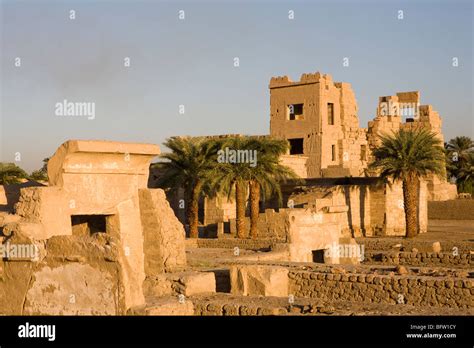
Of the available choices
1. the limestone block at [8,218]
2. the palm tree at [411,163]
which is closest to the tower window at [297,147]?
the palm tree at [411,163]

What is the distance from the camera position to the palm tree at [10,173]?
2875 cm

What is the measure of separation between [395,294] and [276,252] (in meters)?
6.10

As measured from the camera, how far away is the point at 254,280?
12.4m

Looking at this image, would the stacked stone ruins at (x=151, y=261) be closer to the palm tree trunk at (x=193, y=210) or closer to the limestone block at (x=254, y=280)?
the limestone block at (x=254, y=280)

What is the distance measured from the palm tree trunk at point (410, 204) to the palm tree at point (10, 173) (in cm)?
1515

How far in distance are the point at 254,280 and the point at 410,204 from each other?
1716cm

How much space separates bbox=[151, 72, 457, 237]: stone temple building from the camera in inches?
1193

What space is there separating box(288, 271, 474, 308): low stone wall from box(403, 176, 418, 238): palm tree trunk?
15788mm

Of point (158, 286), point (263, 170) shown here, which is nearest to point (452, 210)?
point (263, 170)

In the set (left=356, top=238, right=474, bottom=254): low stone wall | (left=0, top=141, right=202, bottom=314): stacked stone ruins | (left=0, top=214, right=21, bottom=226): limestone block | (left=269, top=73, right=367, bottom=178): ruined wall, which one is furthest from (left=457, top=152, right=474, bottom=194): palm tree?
(left=0, top=214, right=21, bottom=226): limestone block

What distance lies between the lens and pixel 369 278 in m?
12.6

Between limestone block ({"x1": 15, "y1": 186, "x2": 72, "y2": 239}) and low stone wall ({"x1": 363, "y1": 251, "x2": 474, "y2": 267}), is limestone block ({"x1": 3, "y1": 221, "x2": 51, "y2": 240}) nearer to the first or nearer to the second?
limestone block ({"x1": 15, "y1": 186, "x2": 72, "y2": 239})
